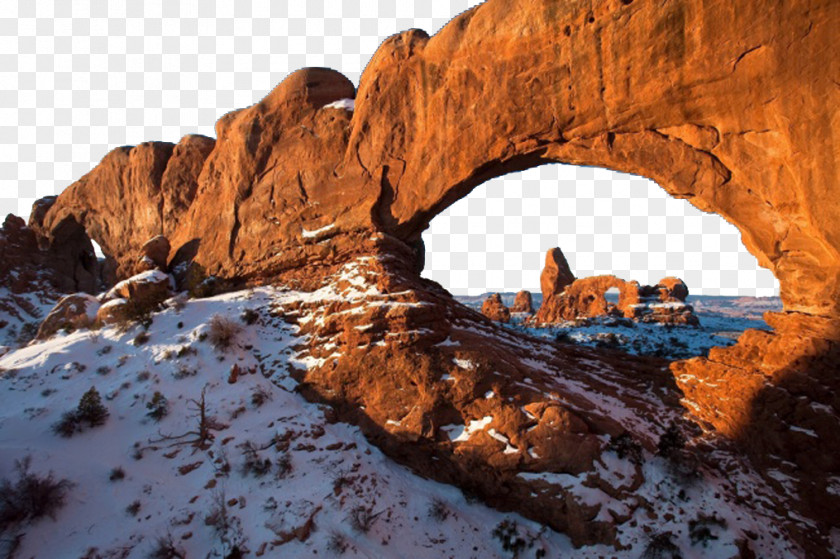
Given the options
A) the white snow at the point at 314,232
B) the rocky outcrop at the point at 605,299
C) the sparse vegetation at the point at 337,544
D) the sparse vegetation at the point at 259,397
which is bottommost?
the rocky outcrop at the point at 605,299

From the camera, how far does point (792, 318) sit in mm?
9906

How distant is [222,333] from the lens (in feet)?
46.8

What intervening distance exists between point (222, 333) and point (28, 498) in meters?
6.43

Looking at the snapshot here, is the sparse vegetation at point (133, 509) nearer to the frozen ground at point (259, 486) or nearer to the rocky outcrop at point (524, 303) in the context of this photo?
the frozen ground at point (259, 486)

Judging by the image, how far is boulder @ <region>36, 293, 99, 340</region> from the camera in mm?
17422

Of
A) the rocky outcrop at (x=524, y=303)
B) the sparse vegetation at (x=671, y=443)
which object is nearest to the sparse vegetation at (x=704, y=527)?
the sparse vegetation at (x=671, y=443)

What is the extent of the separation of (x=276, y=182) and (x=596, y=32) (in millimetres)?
13723

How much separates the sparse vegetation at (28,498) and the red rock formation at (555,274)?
5062cm

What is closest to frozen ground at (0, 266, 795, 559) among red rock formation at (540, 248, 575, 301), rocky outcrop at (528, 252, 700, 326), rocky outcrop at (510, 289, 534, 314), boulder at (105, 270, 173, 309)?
boulder at (105, 270, 173, 309)

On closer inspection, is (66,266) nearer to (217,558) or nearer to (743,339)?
(217,558)

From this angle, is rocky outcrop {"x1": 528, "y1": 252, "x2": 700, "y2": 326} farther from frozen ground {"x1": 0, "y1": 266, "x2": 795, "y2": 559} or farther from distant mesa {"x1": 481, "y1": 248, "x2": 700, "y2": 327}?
frozen ground {"x1": 0, "y1": 266, "x2": 795, "y2": 559}

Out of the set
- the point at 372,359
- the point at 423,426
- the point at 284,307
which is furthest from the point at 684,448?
the point at 284,307

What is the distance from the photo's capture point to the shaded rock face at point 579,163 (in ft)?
29.5

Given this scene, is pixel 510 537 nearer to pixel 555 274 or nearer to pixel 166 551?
pixel 166 551
